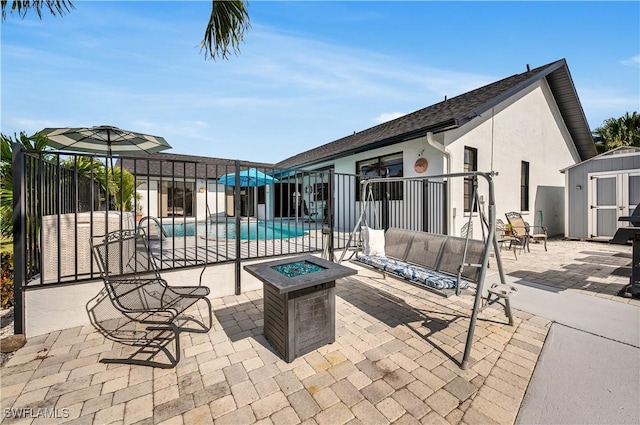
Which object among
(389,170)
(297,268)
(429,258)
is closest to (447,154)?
(389,170)

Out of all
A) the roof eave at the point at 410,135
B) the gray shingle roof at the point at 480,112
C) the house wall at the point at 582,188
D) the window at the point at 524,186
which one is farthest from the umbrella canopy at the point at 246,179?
the house wall at the point at 582,188

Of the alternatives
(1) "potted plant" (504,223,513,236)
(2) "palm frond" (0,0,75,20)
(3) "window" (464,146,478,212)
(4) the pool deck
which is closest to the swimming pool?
(4) the pool deck

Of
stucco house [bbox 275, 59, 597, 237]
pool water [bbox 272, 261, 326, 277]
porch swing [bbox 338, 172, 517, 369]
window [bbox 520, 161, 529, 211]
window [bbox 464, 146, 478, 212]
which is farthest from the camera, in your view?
window [bbox 520, 161, 529, 211]

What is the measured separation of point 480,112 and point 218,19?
651 centimetres

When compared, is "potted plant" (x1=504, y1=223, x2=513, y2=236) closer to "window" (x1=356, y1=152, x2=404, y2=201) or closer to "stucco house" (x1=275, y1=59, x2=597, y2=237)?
"stucco house" (x1=275, y1=59, x2=597, y2=237)

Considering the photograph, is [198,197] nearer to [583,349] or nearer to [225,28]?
[225,28]

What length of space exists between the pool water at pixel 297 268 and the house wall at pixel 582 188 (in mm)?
11084

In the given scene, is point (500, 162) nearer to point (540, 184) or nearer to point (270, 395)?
point (540, 184)

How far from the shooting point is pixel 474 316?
2369 millimetres

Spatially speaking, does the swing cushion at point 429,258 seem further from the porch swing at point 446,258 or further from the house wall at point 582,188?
the house wall at point 582,188

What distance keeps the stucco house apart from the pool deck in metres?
4.38

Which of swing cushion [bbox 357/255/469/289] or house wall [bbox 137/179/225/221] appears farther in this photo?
house wall [bbox 137/179/225/221]

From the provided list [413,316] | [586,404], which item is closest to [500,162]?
[413,316]

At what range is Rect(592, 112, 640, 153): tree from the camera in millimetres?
13586
